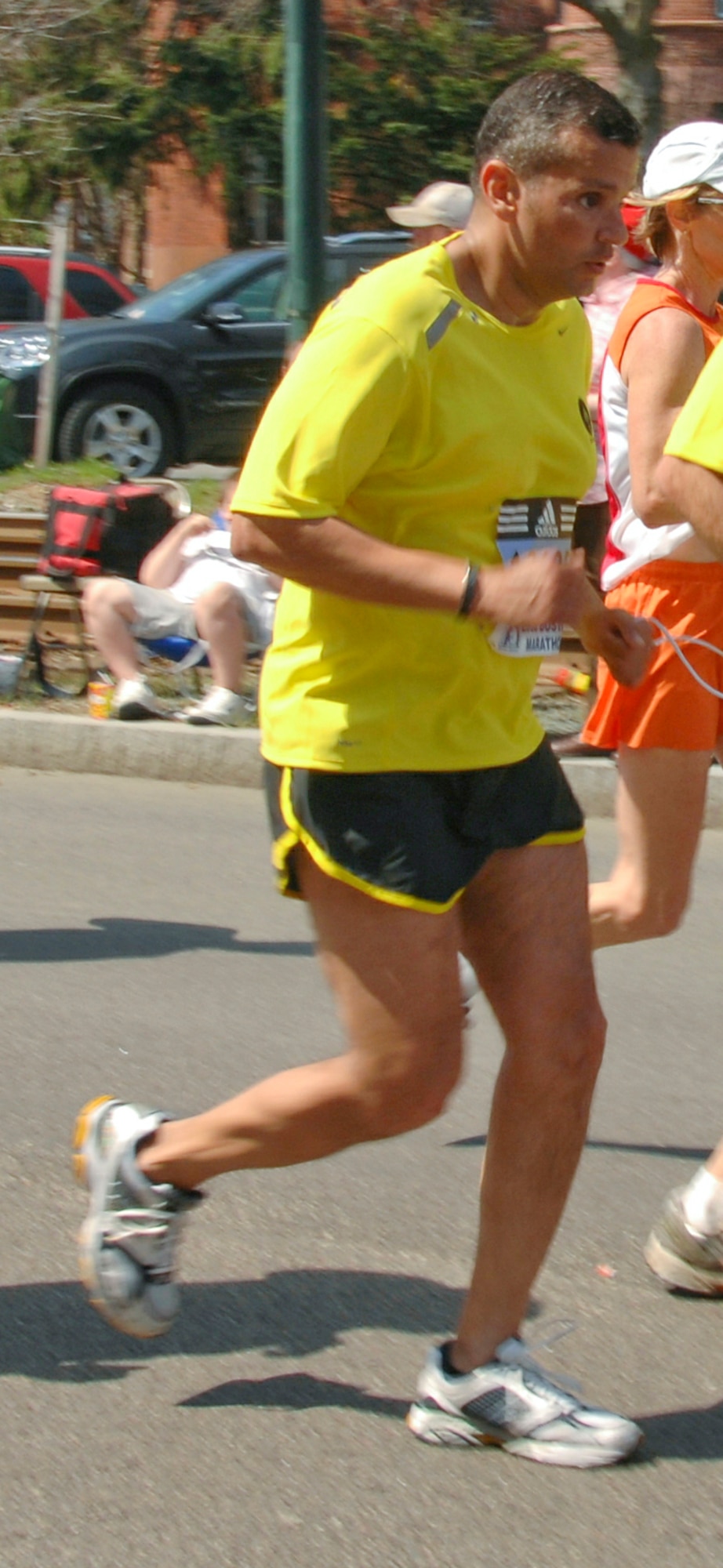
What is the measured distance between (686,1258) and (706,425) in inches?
58.5

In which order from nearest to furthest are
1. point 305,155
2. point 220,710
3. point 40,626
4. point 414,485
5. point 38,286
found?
point 414,485 < point 220,710 < point 305,155 < point 40,626 < point 38,286

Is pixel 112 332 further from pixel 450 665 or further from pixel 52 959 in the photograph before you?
pixel 450 665

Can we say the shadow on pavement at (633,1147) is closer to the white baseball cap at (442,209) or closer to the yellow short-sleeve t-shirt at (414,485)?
the yellow short-sleeve t-shirt at (414,485)

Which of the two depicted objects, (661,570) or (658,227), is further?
(661,570)

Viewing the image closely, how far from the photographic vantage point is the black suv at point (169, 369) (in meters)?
13.8

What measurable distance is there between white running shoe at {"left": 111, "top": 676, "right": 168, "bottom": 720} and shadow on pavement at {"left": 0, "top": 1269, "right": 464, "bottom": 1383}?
16.3 feet

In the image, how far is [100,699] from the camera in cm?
855

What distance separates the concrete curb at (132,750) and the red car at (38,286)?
28.8 ft

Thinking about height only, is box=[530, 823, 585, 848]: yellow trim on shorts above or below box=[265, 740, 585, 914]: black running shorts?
below

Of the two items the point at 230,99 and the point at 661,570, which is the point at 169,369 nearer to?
the point at 661,570

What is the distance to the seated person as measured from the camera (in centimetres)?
841

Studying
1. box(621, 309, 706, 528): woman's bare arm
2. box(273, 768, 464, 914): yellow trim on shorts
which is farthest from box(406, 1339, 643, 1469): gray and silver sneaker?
box(621, 309, 706, 528): woman's bare arm

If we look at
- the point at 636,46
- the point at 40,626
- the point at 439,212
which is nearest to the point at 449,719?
the point at 439,212

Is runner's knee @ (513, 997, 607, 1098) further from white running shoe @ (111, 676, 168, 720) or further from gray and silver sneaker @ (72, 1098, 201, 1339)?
white running shoe @ (111, 676, 168, 720)
